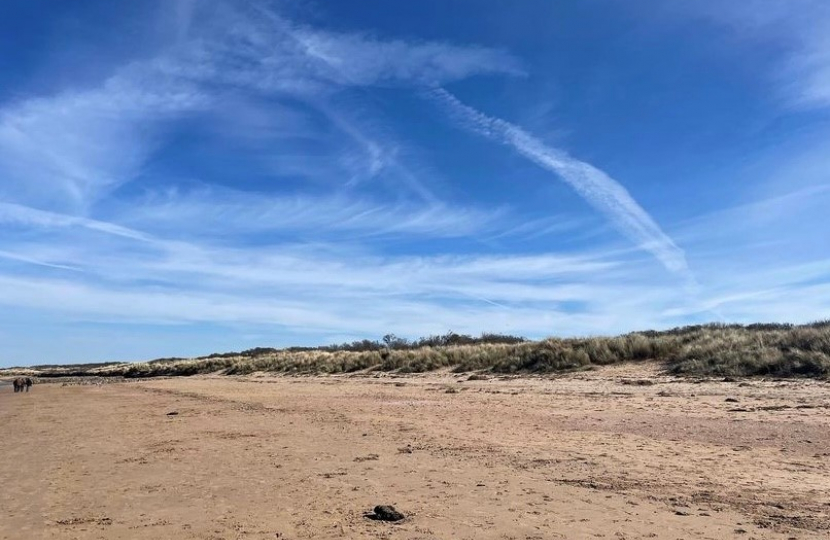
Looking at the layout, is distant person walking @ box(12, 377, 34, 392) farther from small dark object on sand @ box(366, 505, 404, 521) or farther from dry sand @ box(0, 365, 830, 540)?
small dark object on sand @ box(366, 505, 404, 521)

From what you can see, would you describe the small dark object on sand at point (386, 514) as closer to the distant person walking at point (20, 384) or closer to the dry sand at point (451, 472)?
the dry sand at point (451, 472)

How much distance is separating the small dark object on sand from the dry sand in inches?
5.6

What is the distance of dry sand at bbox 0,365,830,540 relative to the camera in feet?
17.9

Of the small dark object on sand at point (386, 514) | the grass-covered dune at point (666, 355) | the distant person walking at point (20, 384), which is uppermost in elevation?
the grass-covered dune at point (666, 355)

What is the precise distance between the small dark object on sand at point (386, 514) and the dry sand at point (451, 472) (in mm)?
143

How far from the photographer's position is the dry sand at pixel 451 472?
5.46 metres

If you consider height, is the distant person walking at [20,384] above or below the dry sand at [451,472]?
above

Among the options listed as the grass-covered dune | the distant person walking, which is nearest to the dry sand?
the grass-covered dune

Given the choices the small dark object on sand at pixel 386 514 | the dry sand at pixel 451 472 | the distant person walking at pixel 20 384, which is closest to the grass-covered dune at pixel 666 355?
the dry sand at pixel 451 472

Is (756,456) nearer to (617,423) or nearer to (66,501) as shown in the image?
(617,423)

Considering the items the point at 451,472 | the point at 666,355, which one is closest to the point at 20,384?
the point at 666,355

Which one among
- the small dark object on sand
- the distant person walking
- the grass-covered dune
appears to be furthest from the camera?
the distant person walking

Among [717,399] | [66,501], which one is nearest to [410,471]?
[66,501]

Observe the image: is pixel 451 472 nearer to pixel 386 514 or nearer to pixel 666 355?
pixel 386 514
